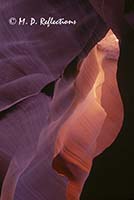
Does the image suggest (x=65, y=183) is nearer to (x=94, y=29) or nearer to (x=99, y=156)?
(x=99, y=156)

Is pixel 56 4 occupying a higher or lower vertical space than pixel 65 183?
higher

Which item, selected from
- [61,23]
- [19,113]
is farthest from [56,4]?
[19,113]

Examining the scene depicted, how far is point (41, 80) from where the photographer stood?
54cm

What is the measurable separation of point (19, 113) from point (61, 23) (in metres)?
0.12

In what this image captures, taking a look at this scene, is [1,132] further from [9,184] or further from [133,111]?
[133,111]

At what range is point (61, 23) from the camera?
54cm

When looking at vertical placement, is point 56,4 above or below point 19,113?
above

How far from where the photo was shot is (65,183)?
20.8 inches

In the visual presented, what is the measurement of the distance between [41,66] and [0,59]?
5 cm

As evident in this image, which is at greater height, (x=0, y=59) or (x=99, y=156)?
(x=0, y=59)

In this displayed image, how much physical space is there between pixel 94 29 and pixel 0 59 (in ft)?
0.41

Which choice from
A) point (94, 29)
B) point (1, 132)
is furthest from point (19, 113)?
point (94, 29)

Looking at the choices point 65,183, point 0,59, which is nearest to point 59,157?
point 65,183

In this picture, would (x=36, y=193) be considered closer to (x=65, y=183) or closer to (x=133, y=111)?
(x=65, y=183)
